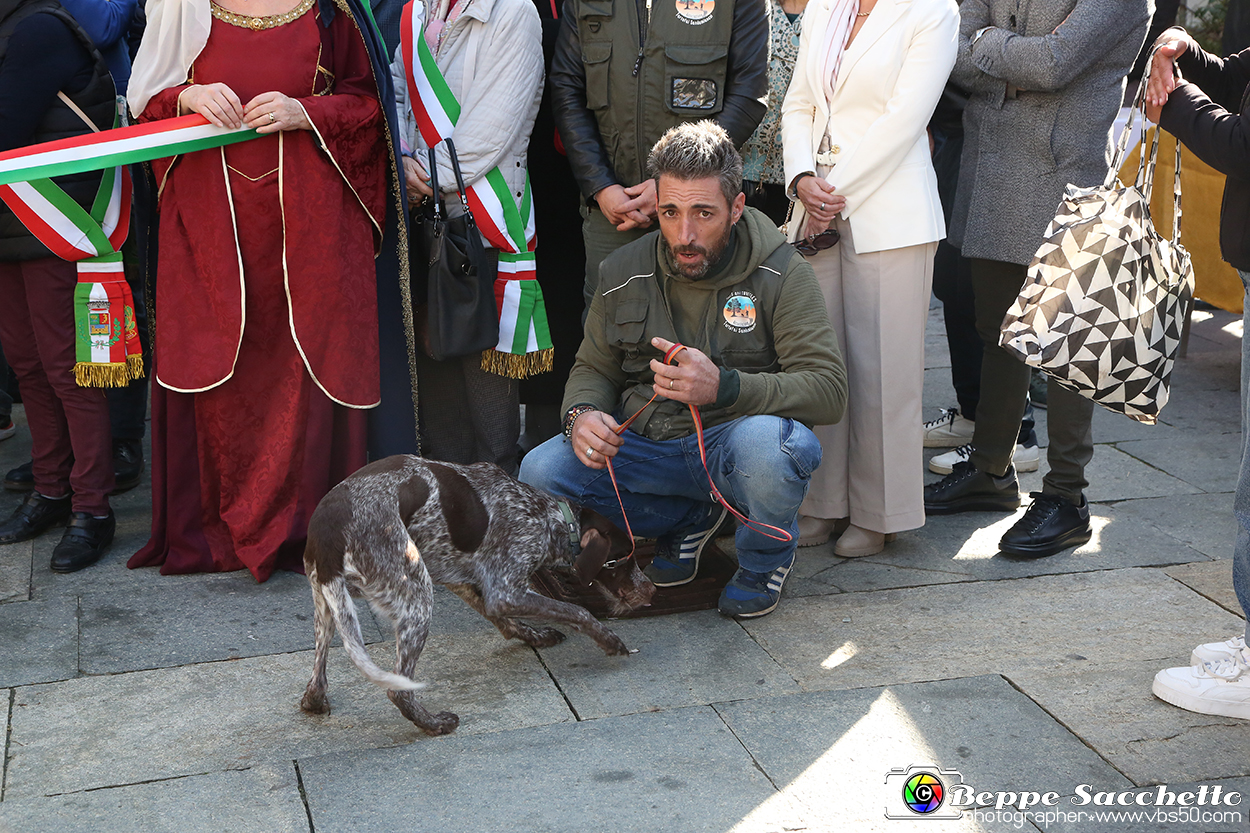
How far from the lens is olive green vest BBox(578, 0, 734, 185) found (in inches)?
153

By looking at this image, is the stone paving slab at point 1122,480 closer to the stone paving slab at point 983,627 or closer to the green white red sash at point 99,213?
the stone paving slab at point 983,627

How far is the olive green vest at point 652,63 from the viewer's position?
3.89 metres

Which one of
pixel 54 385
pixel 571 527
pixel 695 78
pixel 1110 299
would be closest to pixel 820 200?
pixel 695 78

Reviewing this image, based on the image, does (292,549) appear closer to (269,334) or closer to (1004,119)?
(269,334)

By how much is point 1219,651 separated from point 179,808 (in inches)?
98.7

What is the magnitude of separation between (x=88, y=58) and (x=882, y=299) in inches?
105

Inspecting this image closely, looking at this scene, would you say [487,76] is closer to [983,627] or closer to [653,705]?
[653,705]

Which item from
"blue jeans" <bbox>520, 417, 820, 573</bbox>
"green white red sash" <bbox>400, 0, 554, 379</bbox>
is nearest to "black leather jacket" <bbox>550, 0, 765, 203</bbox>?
"green white red sash" <bbox>400, 0, 554, 379</bbox>

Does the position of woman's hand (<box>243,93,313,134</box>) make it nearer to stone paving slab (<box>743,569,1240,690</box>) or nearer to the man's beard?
the man's beard

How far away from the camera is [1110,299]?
2984 millimetres

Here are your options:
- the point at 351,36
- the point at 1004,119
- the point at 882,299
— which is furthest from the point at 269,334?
the point at 1004,119

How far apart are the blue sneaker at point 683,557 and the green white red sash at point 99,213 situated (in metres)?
1.81

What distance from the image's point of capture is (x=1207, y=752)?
9.11 feet

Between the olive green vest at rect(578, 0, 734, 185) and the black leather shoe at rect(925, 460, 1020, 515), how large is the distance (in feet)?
5.15
